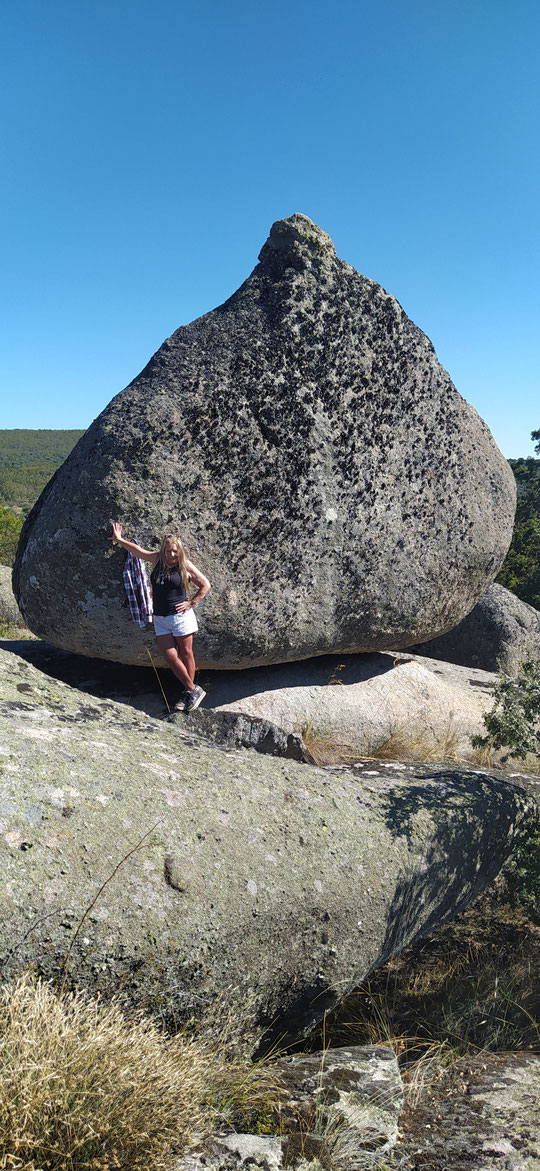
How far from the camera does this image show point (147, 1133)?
2.40 metres

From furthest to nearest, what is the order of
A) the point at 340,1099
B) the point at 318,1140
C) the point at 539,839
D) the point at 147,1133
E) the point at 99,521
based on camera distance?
the point at 99,521
the point at 539,839
the point at 340,1099
the point at 318,1140
the point at 147,1133

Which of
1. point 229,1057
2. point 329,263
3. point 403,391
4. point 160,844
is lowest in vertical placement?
point 229,1057

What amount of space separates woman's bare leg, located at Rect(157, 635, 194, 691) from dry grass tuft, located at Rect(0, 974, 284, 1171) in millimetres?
3712

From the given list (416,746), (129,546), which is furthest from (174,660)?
(416,746)

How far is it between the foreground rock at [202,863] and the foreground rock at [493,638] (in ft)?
19.1

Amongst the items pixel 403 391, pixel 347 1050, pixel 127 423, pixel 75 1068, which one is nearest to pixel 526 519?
pixel 403 391

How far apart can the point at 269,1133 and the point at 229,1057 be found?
62 cm

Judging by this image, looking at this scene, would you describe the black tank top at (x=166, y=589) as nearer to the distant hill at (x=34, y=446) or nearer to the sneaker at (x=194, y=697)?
the sneaker at (x=194, y=697)

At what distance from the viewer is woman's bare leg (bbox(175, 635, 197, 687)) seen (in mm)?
6434

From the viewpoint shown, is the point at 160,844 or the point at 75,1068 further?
the point at 160,844

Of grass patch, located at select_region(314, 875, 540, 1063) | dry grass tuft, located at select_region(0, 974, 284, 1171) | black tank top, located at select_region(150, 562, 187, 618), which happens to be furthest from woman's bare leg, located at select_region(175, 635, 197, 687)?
dry grass tuft, located at select_region(0, 974, 284, 1171)

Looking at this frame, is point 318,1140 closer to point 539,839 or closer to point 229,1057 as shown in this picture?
point 229,1057

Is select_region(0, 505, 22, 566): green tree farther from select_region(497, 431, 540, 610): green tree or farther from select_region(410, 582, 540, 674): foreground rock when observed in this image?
select_region(410, 582, 540, 674): foreground rock

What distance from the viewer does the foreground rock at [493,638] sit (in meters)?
10.5
